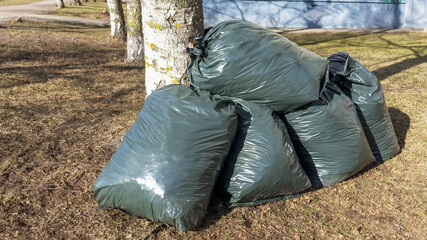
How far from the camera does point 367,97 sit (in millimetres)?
3180

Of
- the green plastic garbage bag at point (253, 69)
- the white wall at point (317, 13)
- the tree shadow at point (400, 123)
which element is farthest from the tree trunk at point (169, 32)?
the white wall at point (317, 13)

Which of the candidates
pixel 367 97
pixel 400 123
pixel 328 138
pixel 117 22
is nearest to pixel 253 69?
pixel 328 138

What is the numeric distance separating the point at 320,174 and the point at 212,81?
43.1 inches

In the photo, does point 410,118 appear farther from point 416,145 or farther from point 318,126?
point 318,126

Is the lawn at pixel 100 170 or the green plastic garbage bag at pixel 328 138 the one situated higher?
the green plastic garbage bag at pixel 328 138

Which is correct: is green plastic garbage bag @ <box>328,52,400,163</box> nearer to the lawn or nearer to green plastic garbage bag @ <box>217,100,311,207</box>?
the lawn

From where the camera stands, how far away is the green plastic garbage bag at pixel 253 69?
8.55 feet

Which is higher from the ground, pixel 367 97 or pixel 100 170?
pixel 367 97

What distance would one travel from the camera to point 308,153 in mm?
2928

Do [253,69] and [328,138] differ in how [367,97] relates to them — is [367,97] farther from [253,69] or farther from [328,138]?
[253,69]

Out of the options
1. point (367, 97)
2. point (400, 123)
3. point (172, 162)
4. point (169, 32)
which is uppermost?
point (169, 32)

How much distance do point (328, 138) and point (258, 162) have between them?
0.65 metres

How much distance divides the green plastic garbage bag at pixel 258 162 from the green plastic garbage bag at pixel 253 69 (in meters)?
0.12

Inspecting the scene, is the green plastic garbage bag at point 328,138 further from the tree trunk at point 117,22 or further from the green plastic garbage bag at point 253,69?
the tree trunk at point 117,22
